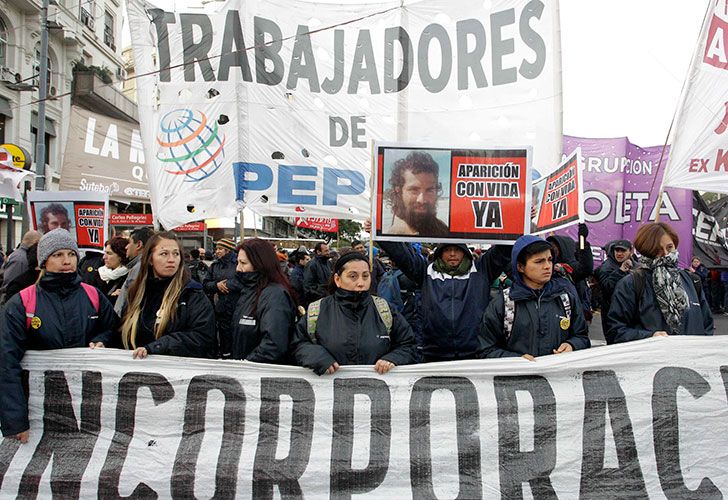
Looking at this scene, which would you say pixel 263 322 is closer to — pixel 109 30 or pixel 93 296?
pixel 93 296

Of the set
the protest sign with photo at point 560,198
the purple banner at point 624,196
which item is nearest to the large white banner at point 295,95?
the protest sign with photo at point 560,198

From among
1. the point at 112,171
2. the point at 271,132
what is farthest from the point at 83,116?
the point at 271,132

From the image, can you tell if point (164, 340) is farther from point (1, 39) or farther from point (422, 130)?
point (1, 39)

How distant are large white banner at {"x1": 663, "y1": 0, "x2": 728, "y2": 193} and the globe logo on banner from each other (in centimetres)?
386

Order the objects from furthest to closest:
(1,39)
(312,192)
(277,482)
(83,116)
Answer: (1,39)
(83,116)
(312,192)
(277,482)

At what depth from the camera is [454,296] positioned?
3.73m

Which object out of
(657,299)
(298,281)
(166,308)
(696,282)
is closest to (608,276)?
(696,282)

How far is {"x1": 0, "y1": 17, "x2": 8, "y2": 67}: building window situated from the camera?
22.4m

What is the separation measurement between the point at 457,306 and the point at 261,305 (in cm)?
122

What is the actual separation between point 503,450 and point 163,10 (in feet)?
15.8

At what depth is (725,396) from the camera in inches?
124

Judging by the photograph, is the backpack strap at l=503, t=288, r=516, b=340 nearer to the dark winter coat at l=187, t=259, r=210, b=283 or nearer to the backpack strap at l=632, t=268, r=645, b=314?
the backpack strap at l=632, t=268, r=645, b=314

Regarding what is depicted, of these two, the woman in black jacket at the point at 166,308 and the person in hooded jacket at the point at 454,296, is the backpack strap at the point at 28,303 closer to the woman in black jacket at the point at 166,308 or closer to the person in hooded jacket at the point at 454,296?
the woman in black jacket at the point at 166,308

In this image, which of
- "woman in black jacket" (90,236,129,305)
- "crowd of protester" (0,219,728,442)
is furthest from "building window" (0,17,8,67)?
"crowd of protester" (0,219,728,442)
